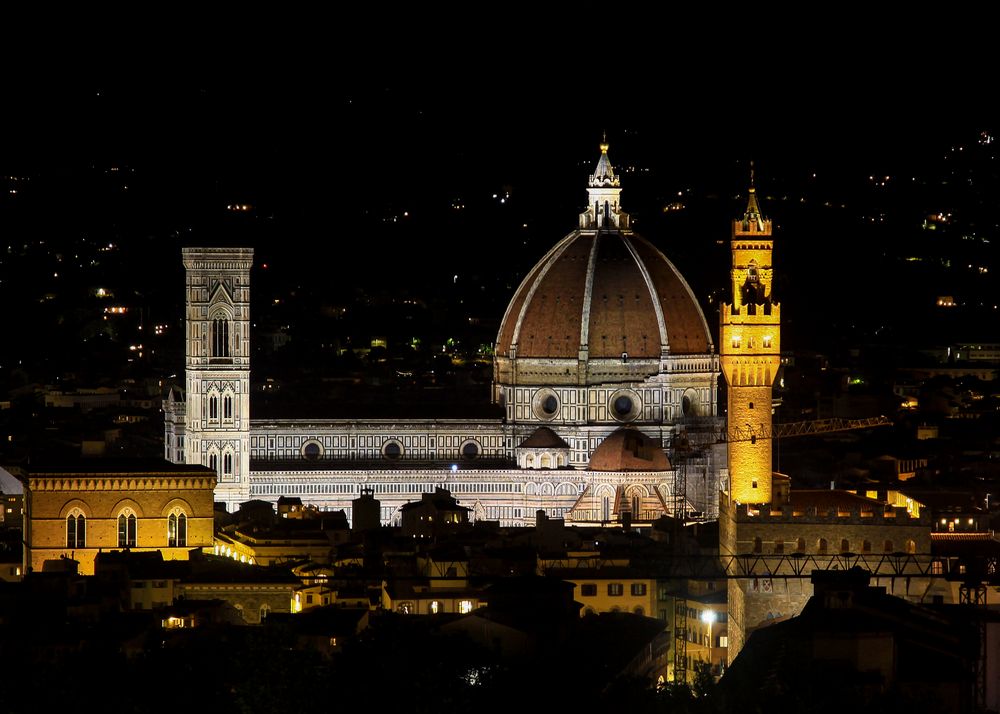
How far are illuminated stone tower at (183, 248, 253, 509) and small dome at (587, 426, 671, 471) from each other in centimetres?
1285

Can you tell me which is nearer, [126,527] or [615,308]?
[126,527]

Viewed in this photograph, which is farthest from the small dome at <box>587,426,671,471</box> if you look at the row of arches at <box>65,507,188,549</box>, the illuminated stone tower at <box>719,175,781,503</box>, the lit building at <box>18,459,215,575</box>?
the row of arches at <box>65,507,188,549</box>

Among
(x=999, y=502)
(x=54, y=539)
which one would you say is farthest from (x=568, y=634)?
(x=999, y=502)

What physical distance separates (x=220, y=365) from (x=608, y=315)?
1703 cm

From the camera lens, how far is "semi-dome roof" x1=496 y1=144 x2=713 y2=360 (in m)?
128

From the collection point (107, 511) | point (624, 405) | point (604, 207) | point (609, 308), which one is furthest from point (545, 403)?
point (107, 511)

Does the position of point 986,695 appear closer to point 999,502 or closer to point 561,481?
point 999,502

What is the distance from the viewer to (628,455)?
398 ft

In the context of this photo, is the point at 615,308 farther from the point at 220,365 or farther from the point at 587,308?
the point at 220,365

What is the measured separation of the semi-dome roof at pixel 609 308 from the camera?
5020 inches

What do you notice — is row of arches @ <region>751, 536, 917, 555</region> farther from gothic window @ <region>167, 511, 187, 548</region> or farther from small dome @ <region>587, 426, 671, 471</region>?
small dome @ <region>587, 426, 671, 471</region>

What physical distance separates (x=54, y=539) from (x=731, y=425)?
24811 mm

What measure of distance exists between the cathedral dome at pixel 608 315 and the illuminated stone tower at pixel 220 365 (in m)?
14.4

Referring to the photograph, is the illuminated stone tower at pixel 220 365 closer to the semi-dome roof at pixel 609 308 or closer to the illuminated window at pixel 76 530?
the semi-dome roof at pixel 609 308
